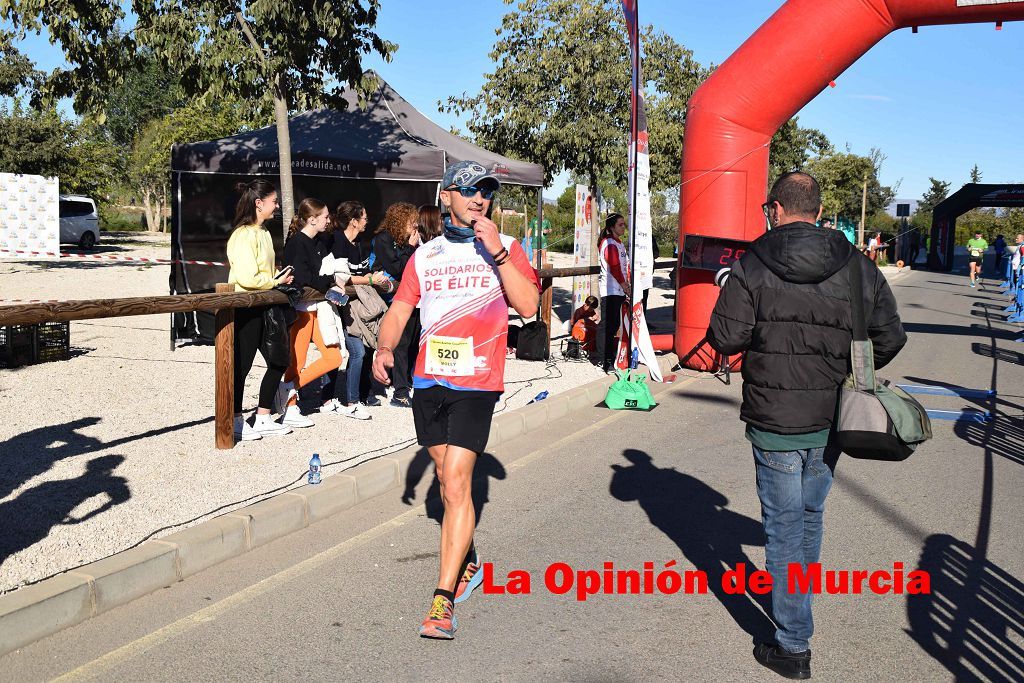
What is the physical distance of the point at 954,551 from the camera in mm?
5133

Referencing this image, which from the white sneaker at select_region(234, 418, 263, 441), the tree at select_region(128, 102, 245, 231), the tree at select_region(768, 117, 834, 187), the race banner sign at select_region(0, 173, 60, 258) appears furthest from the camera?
the tree at select_region(128, 102, 245, 231)

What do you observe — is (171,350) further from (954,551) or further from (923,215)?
(923,215)

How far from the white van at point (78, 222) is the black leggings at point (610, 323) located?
2919 centimetres

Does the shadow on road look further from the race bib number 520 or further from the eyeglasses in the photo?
the eyeglasses

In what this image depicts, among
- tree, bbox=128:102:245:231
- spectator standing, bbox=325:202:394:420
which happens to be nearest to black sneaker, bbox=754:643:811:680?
spectator standing, bbox=325:202:394:420

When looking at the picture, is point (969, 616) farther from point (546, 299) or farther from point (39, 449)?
point (546, 299)

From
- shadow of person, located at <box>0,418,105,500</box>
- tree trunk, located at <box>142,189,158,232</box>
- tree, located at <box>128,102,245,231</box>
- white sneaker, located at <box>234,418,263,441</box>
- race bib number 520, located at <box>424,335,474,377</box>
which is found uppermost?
tree, located at <box>128,102,245,231</box>

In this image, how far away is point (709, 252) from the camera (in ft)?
37.8

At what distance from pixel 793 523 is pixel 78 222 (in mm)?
36301

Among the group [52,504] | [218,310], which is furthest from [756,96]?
[52,504]

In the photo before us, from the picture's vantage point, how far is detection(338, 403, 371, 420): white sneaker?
316 inches

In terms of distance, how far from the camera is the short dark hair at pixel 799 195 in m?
3.64

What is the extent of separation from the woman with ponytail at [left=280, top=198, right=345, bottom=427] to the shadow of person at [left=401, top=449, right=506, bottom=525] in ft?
4.55

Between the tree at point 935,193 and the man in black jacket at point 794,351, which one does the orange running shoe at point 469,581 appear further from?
the tree at point 935,193
